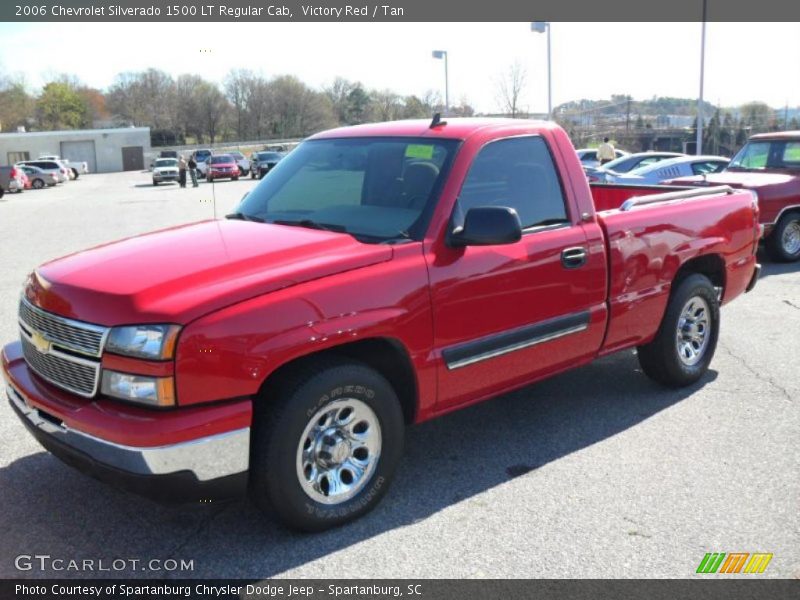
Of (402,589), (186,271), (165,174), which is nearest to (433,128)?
(186,271)

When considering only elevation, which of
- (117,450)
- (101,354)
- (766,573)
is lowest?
(766,573)

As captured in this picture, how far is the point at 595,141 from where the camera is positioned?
37.9 metres

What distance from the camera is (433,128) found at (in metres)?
4.54

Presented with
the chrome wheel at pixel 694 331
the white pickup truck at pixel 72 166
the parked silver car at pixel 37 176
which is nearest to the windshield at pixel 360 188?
the chrome wheel at pixel 694 331

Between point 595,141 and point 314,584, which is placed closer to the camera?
point 314,584

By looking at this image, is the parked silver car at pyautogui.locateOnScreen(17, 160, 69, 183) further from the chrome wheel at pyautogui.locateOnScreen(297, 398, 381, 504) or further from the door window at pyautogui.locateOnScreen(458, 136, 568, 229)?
the chrome wheel at pyautogui.locateOnScreen(297, 398, 381, 504)

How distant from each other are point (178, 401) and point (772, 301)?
7.63 m

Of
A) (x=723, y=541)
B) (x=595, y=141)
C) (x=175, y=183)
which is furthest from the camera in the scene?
(x=175, y=183)

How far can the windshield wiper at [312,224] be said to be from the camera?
13.5 ft

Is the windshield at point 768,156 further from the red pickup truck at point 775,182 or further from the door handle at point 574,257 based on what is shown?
the door handle at point 574,257

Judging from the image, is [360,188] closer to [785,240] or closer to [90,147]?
[785,240]

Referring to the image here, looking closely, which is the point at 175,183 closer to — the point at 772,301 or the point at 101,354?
the point at 772,301

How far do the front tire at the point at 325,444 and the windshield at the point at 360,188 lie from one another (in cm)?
83

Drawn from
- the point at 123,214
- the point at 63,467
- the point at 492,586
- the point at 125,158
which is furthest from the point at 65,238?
the point at 125,158
